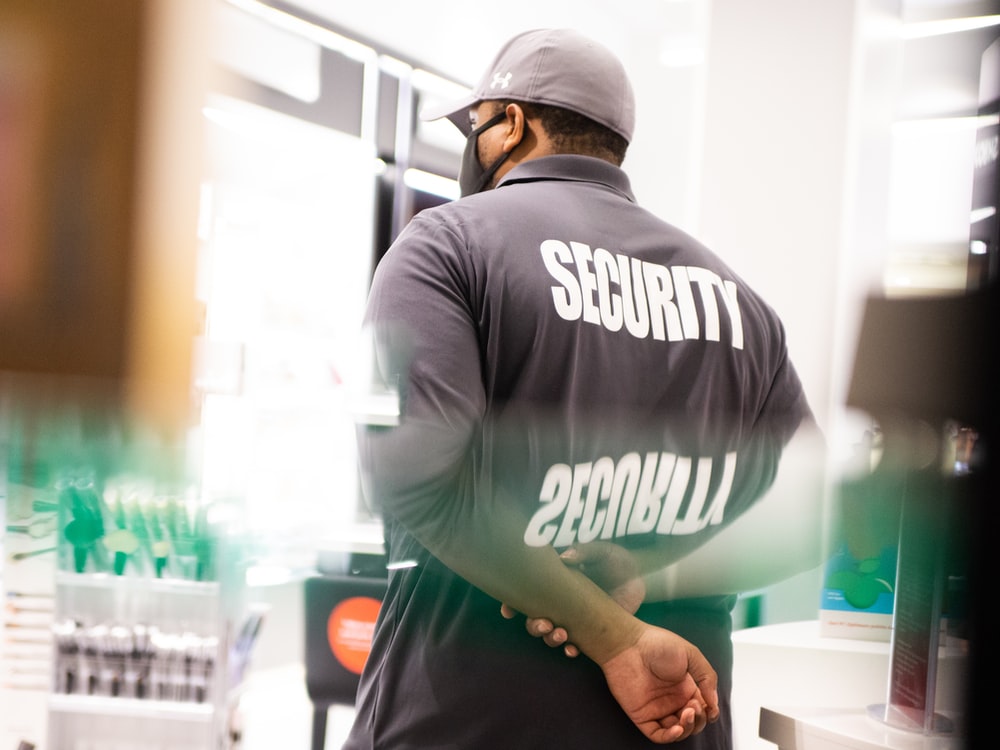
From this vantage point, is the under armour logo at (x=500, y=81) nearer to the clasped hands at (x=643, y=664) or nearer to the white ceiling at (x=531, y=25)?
the white ceiling at (x=531, y=25)

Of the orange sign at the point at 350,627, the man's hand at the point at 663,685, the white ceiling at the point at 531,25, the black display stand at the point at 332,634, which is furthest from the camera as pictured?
the orange sign at the point at 350,627

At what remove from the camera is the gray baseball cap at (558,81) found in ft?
3.16

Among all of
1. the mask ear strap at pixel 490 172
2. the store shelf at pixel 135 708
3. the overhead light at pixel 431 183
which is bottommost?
the store shelf at pixel 135 708

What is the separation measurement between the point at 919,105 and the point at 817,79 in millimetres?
96

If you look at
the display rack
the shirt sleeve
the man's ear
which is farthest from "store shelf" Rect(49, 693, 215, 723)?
the man's ear

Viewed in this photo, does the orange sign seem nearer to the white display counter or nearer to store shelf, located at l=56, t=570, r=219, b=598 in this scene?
store shelf, located at l=56, t=570, r=219, b=598

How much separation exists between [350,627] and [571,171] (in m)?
0.71

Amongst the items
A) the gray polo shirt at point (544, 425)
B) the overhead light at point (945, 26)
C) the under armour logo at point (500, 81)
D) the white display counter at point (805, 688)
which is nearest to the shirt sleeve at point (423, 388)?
the gray polo shirt at point (544, 425)

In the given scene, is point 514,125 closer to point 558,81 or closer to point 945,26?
point 558,81

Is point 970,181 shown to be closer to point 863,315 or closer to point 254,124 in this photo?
point 863,315

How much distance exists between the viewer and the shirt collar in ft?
3.16

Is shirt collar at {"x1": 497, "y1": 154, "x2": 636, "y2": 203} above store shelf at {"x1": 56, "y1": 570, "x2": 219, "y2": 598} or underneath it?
above

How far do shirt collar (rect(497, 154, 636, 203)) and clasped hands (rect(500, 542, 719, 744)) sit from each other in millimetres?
361

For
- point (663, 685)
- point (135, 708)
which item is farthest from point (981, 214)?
point (135, 708)
